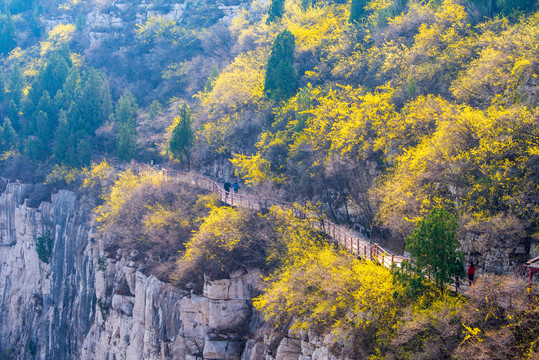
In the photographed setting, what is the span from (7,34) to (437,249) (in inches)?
2664

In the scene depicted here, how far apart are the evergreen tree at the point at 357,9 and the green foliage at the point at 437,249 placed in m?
26.1

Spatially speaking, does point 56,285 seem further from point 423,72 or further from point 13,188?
point 423,72

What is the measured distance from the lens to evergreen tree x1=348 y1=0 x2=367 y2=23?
134 ft

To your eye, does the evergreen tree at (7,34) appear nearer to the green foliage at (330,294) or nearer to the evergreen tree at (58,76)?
the evergreen tree at (58,76)

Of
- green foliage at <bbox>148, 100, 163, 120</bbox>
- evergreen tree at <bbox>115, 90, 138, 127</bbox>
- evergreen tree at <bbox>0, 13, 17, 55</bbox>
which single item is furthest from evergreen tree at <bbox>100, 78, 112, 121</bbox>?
evergreen tree at <bbox>0, 13, 17, 55</bbox>

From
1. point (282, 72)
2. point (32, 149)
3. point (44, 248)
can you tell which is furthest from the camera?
point (32, 149)

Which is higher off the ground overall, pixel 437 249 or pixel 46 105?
pixel 46 105

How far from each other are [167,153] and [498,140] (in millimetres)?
29063

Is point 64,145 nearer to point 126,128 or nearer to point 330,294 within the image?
point 126,128

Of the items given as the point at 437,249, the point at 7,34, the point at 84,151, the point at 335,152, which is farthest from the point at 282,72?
the point at 7,34

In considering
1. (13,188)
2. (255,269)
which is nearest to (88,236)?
(13,188)

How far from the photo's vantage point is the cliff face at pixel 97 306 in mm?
28469

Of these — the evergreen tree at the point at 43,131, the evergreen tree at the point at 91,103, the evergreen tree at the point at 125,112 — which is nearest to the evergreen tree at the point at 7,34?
the evergreen tree at the point at 43,131

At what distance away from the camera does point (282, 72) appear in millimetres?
38875
